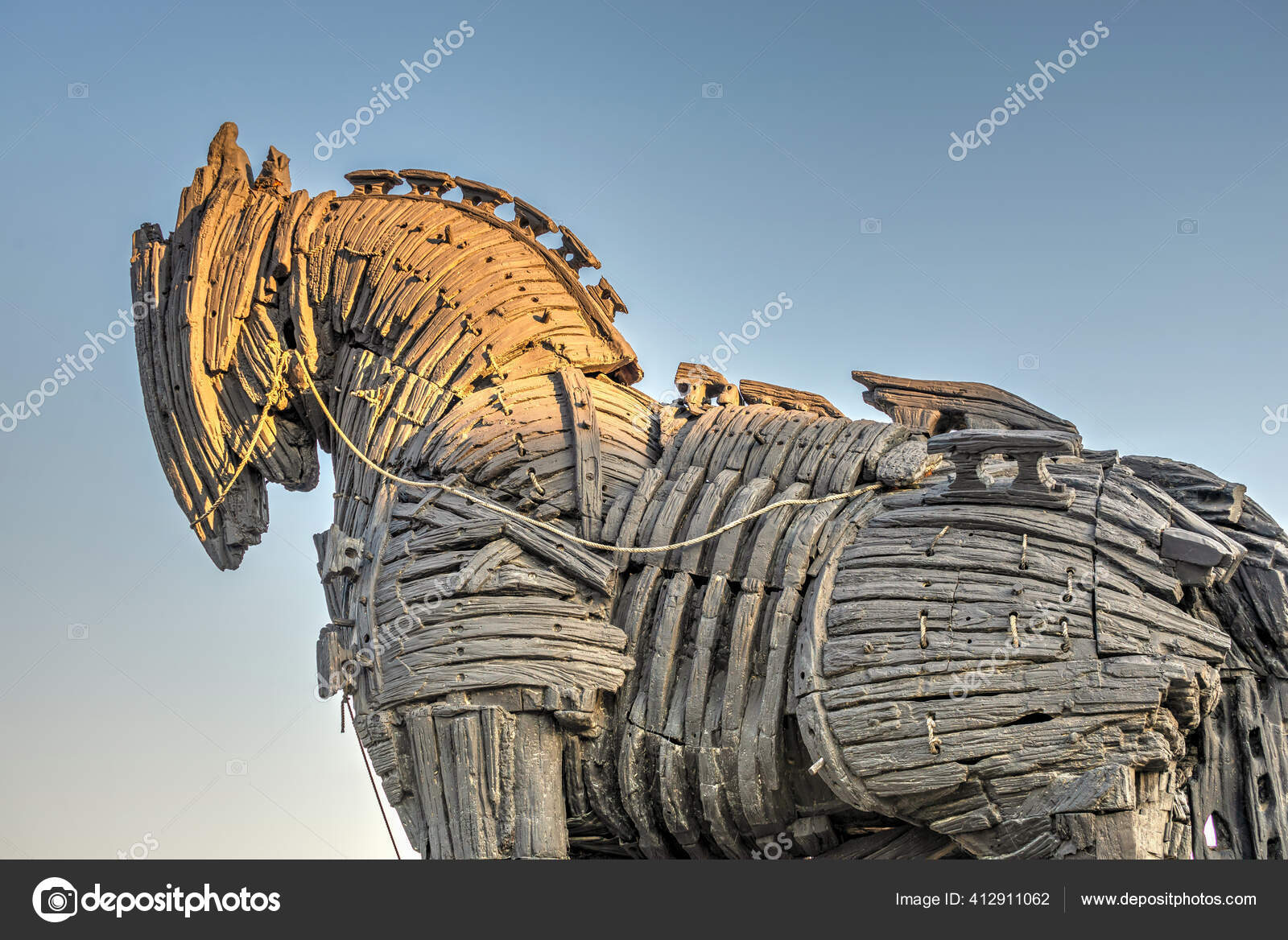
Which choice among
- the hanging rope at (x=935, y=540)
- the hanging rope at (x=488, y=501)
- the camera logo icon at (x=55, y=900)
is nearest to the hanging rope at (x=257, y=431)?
the hanging rope at (x=488, y=501)

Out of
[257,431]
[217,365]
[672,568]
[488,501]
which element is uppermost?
[217,365]

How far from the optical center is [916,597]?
6.75m

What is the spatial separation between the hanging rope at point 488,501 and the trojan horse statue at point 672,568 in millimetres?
31

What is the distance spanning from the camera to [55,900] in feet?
18.6

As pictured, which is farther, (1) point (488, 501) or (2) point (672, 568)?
(1) point (488, 501)

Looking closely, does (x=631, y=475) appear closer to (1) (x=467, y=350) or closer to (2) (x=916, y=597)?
(1) (x=467, y=350)

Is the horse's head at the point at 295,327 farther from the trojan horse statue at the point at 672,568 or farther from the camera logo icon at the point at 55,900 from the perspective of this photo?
the camera logo icon at the point at 55,900

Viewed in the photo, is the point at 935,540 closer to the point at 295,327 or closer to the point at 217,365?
the point at 295,327

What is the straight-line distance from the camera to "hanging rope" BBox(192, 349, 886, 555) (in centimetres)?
743

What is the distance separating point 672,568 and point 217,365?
332 centimetres

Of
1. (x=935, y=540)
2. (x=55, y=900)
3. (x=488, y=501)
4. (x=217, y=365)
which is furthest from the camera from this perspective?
(x=217, y=365)

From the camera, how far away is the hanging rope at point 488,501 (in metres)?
7.43

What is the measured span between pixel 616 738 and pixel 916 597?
6.05 feet

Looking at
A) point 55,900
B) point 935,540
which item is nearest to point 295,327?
point 55,900
